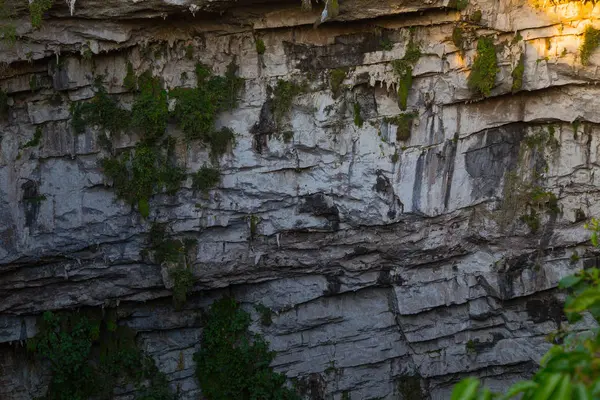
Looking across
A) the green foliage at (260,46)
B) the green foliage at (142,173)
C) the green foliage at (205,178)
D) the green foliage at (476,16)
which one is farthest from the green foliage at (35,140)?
the green foliage at (476,16)

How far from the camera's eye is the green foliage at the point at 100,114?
393 inches

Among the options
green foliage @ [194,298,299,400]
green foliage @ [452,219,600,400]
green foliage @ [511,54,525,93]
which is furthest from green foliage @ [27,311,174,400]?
green foliage @ [452,219,600,400]

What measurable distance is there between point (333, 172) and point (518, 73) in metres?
3.04

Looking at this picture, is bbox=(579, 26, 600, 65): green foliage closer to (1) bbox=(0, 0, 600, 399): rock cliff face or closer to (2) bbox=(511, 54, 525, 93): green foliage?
(1) bbox=(0, 0, 600, 399): rock cliff face

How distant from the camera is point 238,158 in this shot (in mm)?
10258

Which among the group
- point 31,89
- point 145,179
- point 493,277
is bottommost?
point 493,277

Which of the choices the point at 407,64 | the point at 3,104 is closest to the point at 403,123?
the point at 407,64

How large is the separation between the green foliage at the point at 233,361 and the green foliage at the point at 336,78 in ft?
12.8

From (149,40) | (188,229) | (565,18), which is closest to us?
(565,18)

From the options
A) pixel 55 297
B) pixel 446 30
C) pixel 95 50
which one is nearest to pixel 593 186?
pixel 446 30

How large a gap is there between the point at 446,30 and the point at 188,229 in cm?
495

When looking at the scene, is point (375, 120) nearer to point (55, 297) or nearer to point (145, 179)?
point (145, 179)

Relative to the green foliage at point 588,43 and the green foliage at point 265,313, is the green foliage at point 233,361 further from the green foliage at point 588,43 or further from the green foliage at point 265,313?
the green foliage at point 588,43

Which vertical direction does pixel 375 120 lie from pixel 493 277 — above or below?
above
